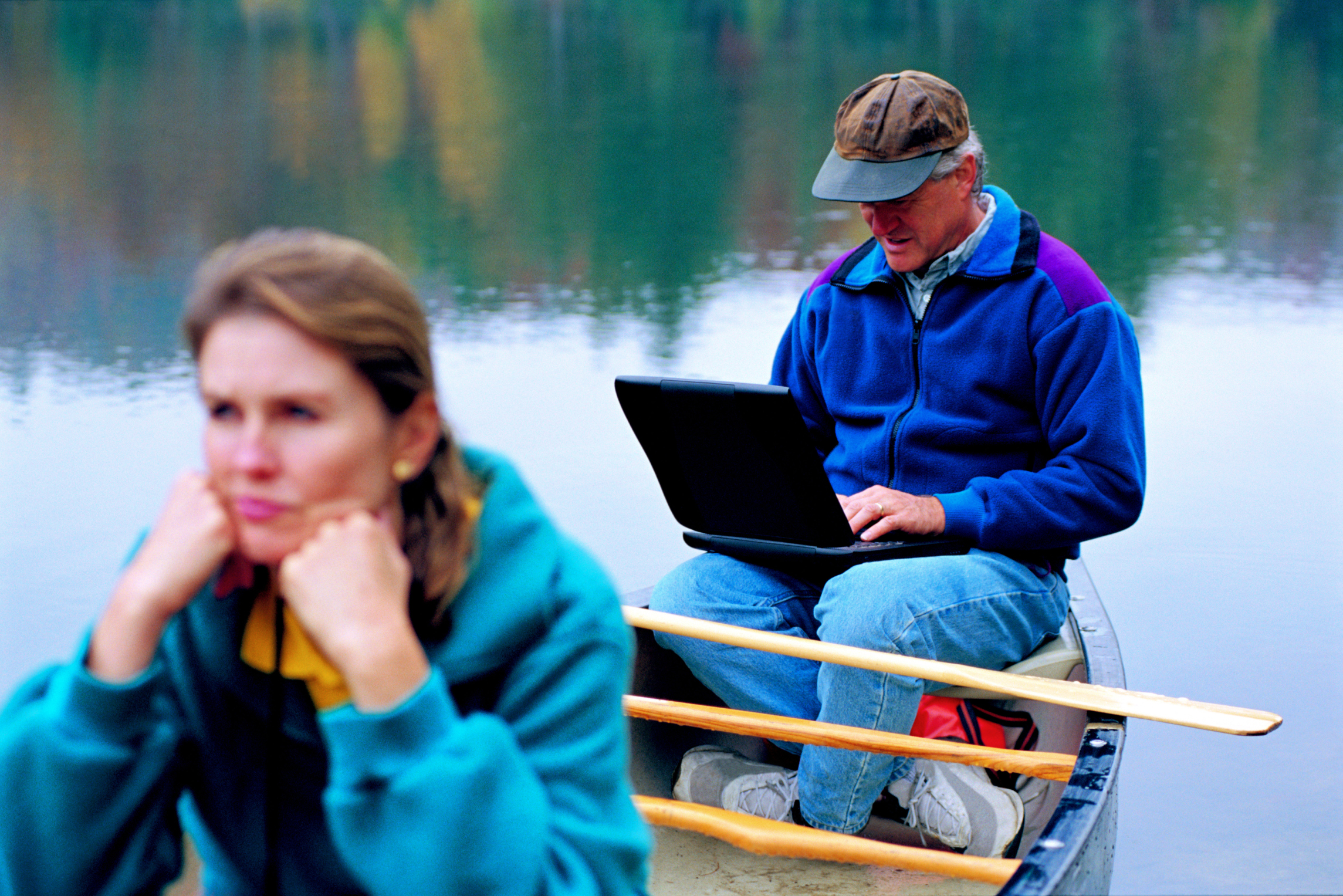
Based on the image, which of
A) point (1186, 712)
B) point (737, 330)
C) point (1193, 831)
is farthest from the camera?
point (737, 330)

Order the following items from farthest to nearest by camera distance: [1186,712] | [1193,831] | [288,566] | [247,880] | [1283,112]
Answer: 1. [1283,112]
2. [1193,831]
3. [1186,712]
4. [247,880]
5. [288,566]

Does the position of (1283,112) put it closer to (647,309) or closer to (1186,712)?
(647,309)

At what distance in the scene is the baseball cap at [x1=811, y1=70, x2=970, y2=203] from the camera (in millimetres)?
2842

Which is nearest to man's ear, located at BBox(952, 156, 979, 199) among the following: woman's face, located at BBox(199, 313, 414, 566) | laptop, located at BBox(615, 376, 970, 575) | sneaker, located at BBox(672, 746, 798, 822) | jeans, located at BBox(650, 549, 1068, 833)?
laptop, located at BBox(615, 376, 970, 575)

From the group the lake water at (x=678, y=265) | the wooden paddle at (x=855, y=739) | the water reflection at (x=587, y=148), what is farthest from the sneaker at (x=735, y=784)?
the water reflection at (x=587, y=148)

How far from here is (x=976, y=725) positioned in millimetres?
2969

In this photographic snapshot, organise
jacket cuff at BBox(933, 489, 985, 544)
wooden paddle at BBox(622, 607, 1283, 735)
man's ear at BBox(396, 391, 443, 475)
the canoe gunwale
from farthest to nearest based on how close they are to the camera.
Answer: jacket cuff at BBox(933, 489, 985, 544) → wooden paddle at BBox(622, 607, 1283, 735) → the canoe gunwale → man's ear at BBox(396, 391, 443, 475)

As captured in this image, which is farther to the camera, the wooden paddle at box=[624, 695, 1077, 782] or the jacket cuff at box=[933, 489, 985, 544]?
the jacket cuff at box=[933, 489, 985, 544]

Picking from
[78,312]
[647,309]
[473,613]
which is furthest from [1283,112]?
[473,613]

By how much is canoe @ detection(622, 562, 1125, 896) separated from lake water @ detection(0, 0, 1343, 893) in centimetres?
76

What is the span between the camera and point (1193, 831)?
396 cm

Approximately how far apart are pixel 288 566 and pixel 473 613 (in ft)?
0.58

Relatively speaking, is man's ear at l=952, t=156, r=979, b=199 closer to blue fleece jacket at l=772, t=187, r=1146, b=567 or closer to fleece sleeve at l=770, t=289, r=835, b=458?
blue fleece jacket at l=772, t=187, r=1146, b=567

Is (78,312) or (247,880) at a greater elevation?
(247,880)
